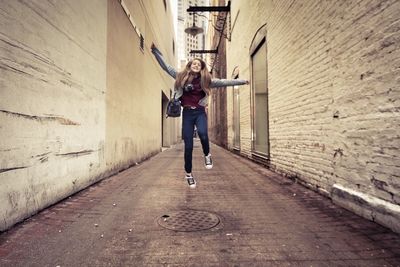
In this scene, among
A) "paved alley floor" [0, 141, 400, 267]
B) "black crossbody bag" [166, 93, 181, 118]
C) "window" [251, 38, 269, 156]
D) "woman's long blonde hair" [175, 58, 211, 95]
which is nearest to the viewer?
"paved alley floor" [0, 141, 400, 267]

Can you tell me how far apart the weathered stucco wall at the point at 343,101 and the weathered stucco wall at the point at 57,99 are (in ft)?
11.7

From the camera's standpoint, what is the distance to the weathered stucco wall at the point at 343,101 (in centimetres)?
257

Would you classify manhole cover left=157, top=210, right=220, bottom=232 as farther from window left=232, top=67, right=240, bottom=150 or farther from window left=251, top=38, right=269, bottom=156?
window left=232, top=67, right=240, bottom=150

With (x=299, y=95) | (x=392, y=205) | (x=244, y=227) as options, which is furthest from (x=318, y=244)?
(x=299, y=95)

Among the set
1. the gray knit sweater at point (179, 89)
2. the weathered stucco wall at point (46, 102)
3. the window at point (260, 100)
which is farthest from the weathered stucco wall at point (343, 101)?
the weathered stucco wall at point (46, 102)

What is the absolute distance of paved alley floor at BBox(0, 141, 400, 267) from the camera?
6.34 ft

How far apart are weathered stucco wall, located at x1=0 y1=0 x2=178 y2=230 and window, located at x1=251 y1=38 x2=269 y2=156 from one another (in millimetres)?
3843

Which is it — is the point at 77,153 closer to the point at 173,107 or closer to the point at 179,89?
the point at 173,107

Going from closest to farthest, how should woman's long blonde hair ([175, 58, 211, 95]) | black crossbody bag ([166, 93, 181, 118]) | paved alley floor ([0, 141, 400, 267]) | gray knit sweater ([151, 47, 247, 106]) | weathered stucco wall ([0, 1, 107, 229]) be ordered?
paved alley floor ([0, 141, 400, 267]), weathered stucco wall ([0, 1, 107, 229]), woman's long blonde hair ([175, 58, 211, 95]), gray knit sweater ([151, 47, 247, 106]), black crossbody bag ([166, 93, 181, 118])

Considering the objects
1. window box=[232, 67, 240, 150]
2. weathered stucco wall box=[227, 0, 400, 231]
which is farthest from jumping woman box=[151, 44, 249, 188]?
window box=[232, 67, 240, 150]

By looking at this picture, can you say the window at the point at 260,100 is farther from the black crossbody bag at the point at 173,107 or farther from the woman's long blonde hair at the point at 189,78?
the woman's long blonde hair at the point at 189,78

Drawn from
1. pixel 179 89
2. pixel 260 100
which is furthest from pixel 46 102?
pixel 260 100

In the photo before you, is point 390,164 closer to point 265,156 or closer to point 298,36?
point 298,36

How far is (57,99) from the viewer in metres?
3.38
